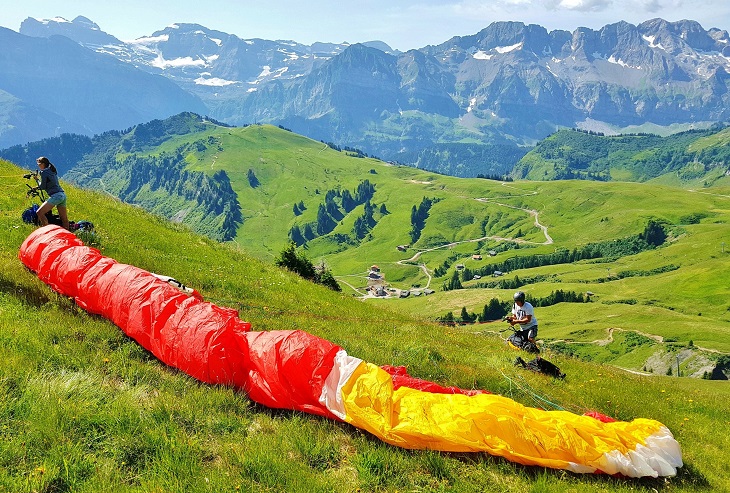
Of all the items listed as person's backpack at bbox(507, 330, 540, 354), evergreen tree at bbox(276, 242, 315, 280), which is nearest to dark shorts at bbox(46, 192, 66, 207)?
person's backpack at bbox(507, 330, 540, 354)

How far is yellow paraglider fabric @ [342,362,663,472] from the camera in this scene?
302 inches

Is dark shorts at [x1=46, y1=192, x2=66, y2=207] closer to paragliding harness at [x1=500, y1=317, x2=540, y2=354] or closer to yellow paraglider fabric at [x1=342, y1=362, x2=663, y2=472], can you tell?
yellow paraglider fabric at [x1=342, y1=362, x2=663, y2=472]

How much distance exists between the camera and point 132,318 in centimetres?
1049

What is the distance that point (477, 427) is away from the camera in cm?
782

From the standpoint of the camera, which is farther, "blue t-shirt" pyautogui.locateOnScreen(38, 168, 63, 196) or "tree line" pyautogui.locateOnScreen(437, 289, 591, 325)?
"tree line" pyautogui.locateOnScreen(437, 289, 591, 325)

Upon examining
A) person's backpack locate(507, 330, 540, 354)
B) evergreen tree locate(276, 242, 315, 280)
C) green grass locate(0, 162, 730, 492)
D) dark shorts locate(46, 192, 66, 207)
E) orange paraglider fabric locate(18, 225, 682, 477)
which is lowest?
evergreen tree locate(276, 242, 315, 280)

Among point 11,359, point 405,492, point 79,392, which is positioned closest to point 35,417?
point 79,392

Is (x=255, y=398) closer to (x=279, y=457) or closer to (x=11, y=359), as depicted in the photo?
(x=279, y=457)

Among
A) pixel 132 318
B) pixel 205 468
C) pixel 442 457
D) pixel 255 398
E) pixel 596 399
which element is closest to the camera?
pixel 205 468

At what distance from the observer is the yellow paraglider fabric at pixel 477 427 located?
7664mm

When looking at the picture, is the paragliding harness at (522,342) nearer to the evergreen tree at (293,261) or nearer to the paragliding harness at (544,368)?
the paragliding harness at (544,368)

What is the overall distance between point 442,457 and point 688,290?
741 feet

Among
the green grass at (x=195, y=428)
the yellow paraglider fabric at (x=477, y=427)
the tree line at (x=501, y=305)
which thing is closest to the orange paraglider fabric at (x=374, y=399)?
the yellow paraglider fabric at (x=477, y=427)

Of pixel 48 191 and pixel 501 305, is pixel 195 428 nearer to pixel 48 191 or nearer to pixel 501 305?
pixel 48 191
